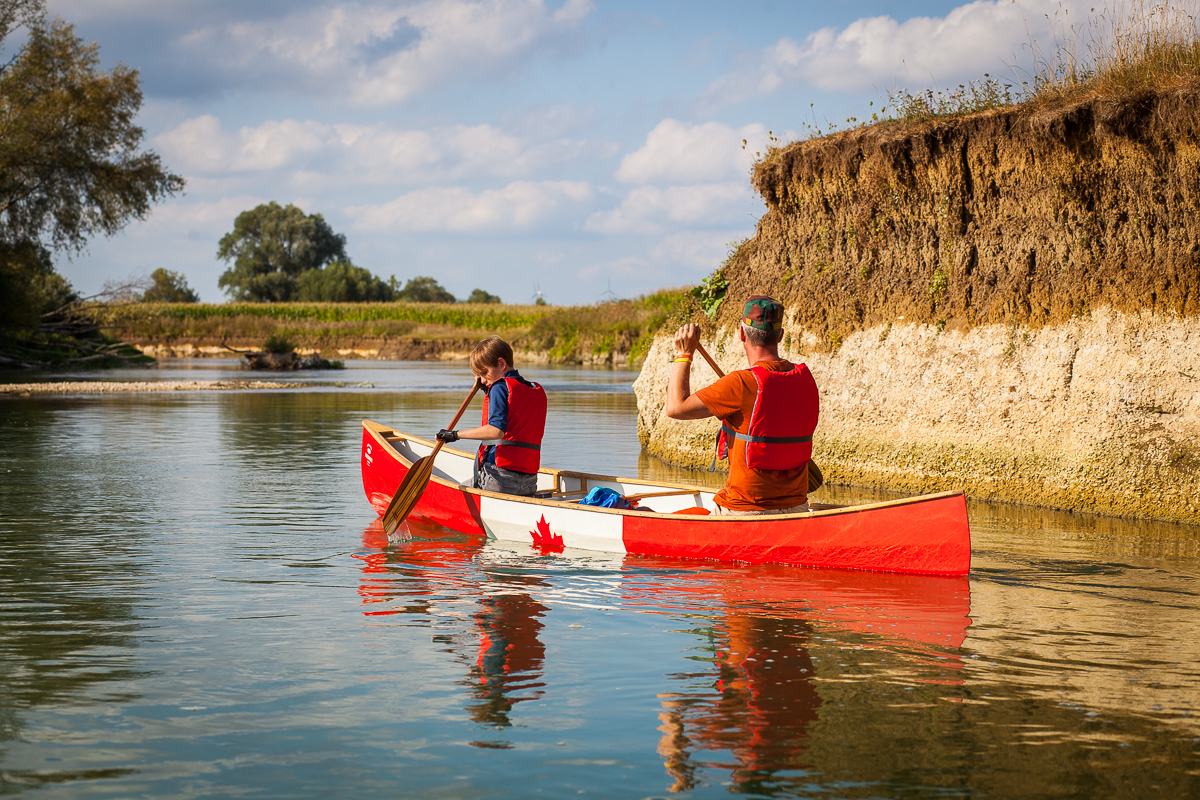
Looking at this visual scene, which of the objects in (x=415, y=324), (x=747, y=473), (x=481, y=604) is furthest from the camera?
(x=415, y=324)

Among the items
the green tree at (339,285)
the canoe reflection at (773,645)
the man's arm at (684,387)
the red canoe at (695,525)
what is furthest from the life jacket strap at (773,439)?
the green tree at (339,285)

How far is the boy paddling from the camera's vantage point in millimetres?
8508

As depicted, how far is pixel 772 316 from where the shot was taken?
22.1ft

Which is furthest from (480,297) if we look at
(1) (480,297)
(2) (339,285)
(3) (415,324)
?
(3) (415,324)

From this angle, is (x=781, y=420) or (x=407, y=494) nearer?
(x=781, y=420)

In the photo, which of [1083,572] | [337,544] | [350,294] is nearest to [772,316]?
[1083,572]

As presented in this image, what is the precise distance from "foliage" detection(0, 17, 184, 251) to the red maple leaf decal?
110ft

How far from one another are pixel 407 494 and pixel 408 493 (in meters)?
0.01

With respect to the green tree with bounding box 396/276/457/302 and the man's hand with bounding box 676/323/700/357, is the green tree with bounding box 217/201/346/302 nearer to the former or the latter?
the green tree with bounding box 396/276/457/302

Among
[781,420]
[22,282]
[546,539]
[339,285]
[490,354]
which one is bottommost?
[546,539]

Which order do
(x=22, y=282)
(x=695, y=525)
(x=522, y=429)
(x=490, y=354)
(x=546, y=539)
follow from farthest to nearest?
(x=22, y=282) < (x=522, y=429) < (x=490, y=354) < (x=546, y=539) < (x=695, y=525)

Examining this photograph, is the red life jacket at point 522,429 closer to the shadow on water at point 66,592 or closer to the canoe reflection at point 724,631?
the canoe reflection at point 724,631

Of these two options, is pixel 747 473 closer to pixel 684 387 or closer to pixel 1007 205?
pixel 684 387

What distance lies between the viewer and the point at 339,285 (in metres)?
101
